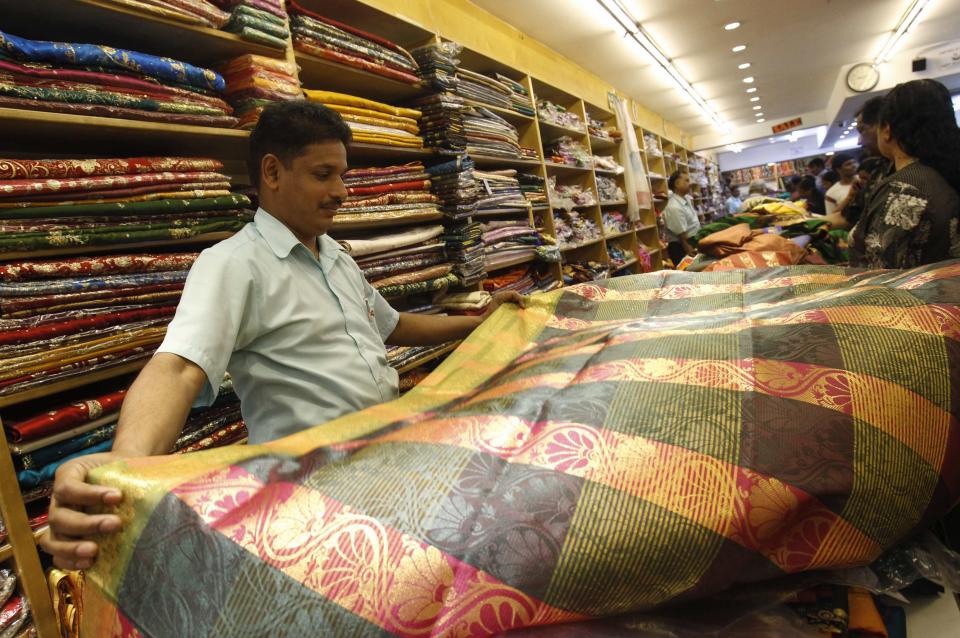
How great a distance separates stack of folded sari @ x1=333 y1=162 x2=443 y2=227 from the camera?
2.34 meters

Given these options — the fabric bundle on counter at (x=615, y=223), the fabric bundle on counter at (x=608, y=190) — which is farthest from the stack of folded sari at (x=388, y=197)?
the fabric bundle on counter at (x=608, y=190)

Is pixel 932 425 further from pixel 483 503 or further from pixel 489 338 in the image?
pixel 489 338

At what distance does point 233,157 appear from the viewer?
212 centimetres

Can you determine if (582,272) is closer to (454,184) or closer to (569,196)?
(569,196)

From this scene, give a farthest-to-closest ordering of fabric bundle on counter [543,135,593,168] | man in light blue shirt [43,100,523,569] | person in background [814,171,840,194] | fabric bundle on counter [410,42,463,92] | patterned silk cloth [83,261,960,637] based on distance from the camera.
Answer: person in background [814,171,840,194], fabric bundle on counter [543,135,593,168], fabric bundle on counter [410,42,463,92], man in light blue shirt [43,100,523,569], patterned silk cloth [83,261,960,637]

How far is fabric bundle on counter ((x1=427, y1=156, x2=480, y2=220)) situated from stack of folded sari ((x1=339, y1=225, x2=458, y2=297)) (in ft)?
0.44

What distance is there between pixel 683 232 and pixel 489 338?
5376 millimetres

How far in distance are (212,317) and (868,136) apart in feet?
10.1

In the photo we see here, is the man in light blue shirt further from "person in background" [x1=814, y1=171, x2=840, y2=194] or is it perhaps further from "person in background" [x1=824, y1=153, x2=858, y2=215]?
"person in background" [x1=814, y1=171, x2=840, y2=194]

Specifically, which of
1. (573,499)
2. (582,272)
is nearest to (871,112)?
(582,272)

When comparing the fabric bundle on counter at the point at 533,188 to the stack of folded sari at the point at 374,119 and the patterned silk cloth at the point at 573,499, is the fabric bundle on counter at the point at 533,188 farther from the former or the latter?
the patterned silk cloth at the point at 573,499

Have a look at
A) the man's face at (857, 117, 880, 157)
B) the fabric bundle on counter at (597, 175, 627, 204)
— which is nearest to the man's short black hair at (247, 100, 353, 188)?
the man's face at (857, 117, 880, 157)

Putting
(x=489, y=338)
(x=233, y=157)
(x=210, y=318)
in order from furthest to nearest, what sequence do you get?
(x=233, y=157) → (x=489, y=338) → (x=210, y=318)

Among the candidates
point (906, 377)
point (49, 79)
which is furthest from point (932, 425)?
point (49, 79)
